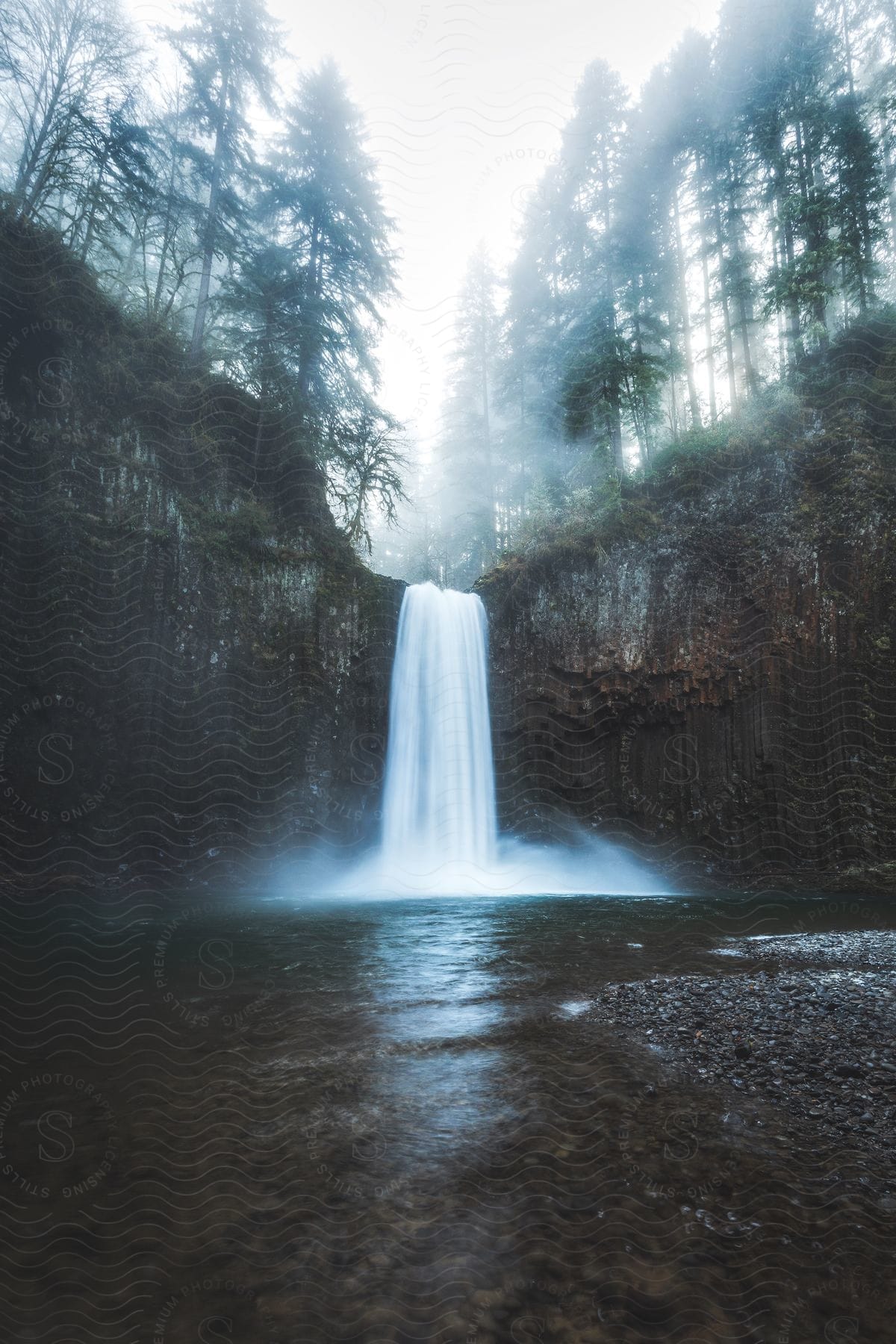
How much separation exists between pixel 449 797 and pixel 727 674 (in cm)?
726

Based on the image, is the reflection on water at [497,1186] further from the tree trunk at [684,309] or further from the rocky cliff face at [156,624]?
the tree trunk at [684,309]

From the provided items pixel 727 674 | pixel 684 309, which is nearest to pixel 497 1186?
pixel 727 674

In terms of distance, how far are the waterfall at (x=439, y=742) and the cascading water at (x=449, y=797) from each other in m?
0.02

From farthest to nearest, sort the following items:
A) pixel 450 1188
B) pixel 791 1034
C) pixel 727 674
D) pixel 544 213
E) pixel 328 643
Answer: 1. pixel 544 213
2. pixel 328 643
3. pixel 727 674
4. pixel 791 1034
5. pixel 450 1188

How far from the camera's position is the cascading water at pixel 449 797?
44.2 feet

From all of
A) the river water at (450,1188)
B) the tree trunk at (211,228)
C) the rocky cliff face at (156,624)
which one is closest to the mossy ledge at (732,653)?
the rocky cliff face at (156,624)

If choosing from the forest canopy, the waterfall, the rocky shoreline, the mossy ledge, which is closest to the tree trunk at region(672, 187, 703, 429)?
the forest canopy

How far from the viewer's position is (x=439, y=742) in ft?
50.3

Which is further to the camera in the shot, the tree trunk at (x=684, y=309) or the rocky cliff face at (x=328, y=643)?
the tree trunk at (x=684, y=309)

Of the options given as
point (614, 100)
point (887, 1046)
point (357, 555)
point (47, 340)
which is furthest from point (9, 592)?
point (614, 100)

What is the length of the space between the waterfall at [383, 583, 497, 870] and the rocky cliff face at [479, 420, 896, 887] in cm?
65

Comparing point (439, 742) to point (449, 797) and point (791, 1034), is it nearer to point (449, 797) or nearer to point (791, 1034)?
point (449, 797)

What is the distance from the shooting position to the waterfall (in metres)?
14.4

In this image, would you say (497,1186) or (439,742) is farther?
(439,742)
